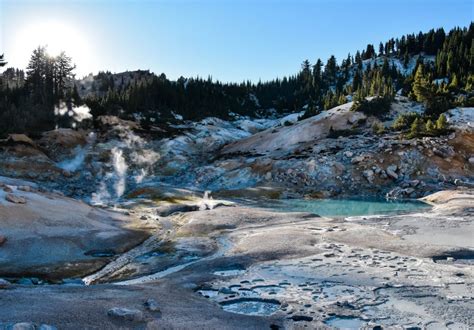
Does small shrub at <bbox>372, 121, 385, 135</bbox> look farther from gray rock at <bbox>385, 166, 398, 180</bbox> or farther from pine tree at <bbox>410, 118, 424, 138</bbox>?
gray rock at <bbox>385, 166, 398, 180</bbox>

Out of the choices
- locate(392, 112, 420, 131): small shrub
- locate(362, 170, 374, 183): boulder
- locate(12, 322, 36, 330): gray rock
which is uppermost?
locate(392, 112, 420, 131): small shrub

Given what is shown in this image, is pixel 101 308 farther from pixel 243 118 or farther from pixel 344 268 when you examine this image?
pixel 243 118

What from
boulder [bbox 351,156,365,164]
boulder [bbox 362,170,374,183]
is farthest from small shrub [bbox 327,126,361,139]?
boulder [bbox 362,170,374,183]

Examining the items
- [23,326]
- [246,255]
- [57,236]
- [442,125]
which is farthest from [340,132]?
[23,326]

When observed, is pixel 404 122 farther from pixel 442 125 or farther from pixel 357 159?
pixel 357 159

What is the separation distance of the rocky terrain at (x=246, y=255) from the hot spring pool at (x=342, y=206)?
2.79 m

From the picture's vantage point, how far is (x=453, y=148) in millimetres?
54281

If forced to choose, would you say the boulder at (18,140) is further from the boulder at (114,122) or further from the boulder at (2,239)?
the boulder at (2,239)

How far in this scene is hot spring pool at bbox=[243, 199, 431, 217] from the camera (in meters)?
35.9

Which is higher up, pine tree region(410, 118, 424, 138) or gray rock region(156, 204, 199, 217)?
pine tree region(410, 118, 424, 138)

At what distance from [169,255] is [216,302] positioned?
7619 mm

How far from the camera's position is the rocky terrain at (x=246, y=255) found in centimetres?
1003

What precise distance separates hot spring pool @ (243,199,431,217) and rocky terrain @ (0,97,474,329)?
2.79 meters

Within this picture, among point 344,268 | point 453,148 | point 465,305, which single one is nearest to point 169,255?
point 344,268
